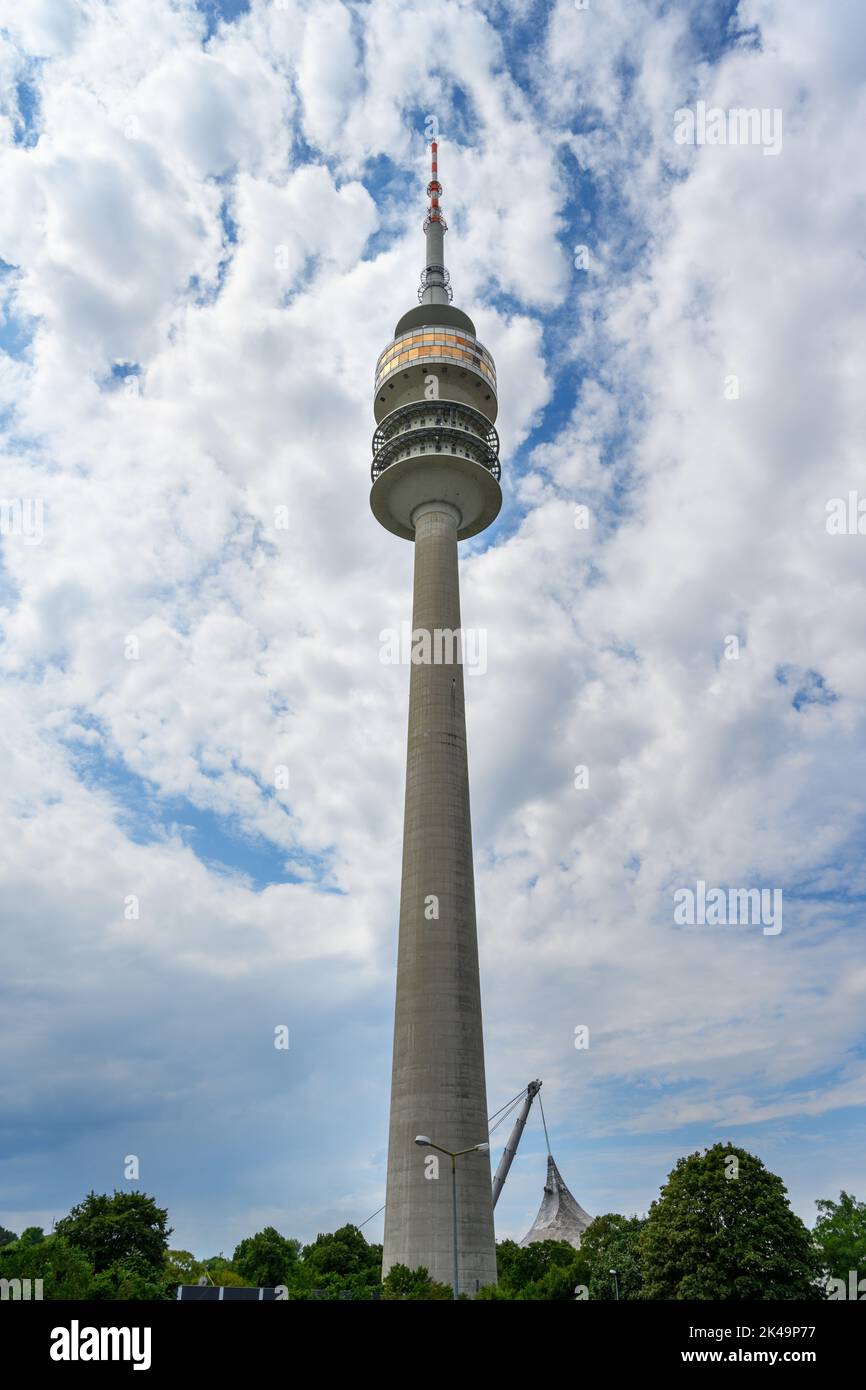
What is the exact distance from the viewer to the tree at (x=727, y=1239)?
5212 cm

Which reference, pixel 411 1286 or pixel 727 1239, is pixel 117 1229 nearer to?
pixel 411 1286

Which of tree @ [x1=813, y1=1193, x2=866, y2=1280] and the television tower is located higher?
the television tower

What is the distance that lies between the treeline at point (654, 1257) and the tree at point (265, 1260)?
1.04 ft

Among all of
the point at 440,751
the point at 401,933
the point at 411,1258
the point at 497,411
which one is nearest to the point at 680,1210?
the point at 411,1258

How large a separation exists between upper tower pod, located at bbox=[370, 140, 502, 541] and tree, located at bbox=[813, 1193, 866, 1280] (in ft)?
203

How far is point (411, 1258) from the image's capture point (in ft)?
180

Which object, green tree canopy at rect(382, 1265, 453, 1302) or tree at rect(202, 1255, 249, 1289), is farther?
tree at rect(202, 1255, 249, 1289)

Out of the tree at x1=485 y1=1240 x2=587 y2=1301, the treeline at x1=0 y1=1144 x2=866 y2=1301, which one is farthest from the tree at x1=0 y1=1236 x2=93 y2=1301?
the tree at x1=485 y1=1240 x2=587 y2=1301

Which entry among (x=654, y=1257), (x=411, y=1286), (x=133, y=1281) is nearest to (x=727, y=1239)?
(x=654, y=1257)

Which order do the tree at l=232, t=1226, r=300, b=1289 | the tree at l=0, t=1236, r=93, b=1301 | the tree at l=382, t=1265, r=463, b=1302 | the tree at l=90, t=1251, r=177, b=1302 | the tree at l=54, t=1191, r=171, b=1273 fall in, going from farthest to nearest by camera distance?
the tree at l=232, t=1226, r=300, b=1289, the tree at l=54, t=1191, r=171, b=1273, the tree at l=90, t=1251, r=177, b=1302, the tree at l=0, t=1236, r=93, b=1301, the tree at l=382, t=1265, r=463, b=1302

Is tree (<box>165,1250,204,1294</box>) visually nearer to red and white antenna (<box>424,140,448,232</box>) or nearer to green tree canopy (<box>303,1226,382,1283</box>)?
green tree canopy (<box>303,1226,382,1283</box>)

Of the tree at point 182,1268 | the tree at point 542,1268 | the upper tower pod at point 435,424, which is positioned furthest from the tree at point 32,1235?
the upper tower pod at point 435,424

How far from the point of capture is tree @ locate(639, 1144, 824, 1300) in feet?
171

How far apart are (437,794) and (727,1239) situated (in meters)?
31.8
